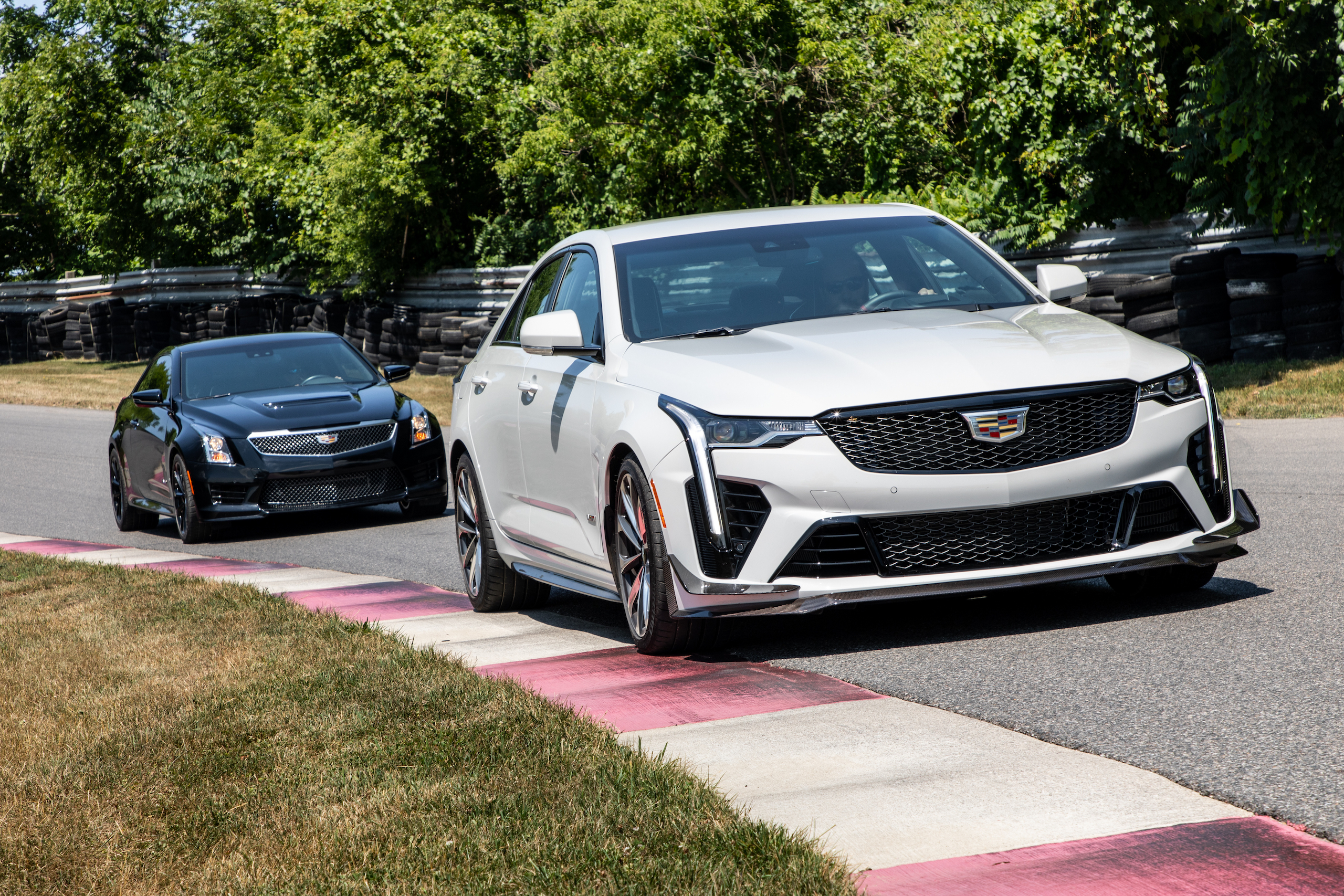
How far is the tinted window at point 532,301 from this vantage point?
7.99 meters

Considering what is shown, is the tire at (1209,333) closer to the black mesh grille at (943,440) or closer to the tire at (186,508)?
the tire at (186,508)

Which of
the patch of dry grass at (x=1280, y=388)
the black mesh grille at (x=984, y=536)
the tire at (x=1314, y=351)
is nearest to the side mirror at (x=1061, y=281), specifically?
the black mesh grille at (x=984, y=536)

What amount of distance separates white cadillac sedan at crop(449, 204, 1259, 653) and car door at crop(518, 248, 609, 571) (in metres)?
0.02

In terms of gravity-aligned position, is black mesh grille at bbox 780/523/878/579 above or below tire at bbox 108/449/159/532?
above

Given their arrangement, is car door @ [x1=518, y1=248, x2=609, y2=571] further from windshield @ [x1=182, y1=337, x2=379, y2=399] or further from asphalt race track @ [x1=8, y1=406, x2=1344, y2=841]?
windshield @ [x1=182, y1=337, x2=379, y2=399]

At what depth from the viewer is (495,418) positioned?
25.7ft

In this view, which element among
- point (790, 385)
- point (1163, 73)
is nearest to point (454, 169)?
point (1163, 73)

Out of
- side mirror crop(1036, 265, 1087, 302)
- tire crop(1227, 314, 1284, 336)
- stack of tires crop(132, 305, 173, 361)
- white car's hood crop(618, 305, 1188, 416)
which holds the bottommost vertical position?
stack of tires crop(132, 305, 173, 361)

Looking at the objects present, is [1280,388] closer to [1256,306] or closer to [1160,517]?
[1256,306]

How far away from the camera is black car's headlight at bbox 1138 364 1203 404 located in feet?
19.5

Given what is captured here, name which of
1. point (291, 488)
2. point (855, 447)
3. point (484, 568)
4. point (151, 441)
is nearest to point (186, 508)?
point (291, 488)

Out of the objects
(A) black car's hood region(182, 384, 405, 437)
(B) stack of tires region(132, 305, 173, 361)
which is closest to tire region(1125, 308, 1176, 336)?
(A) black car's hood region(182, 384, 405, 437)

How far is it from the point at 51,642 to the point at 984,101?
1288 cm

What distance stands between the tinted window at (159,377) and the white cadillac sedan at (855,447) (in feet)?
26.0
